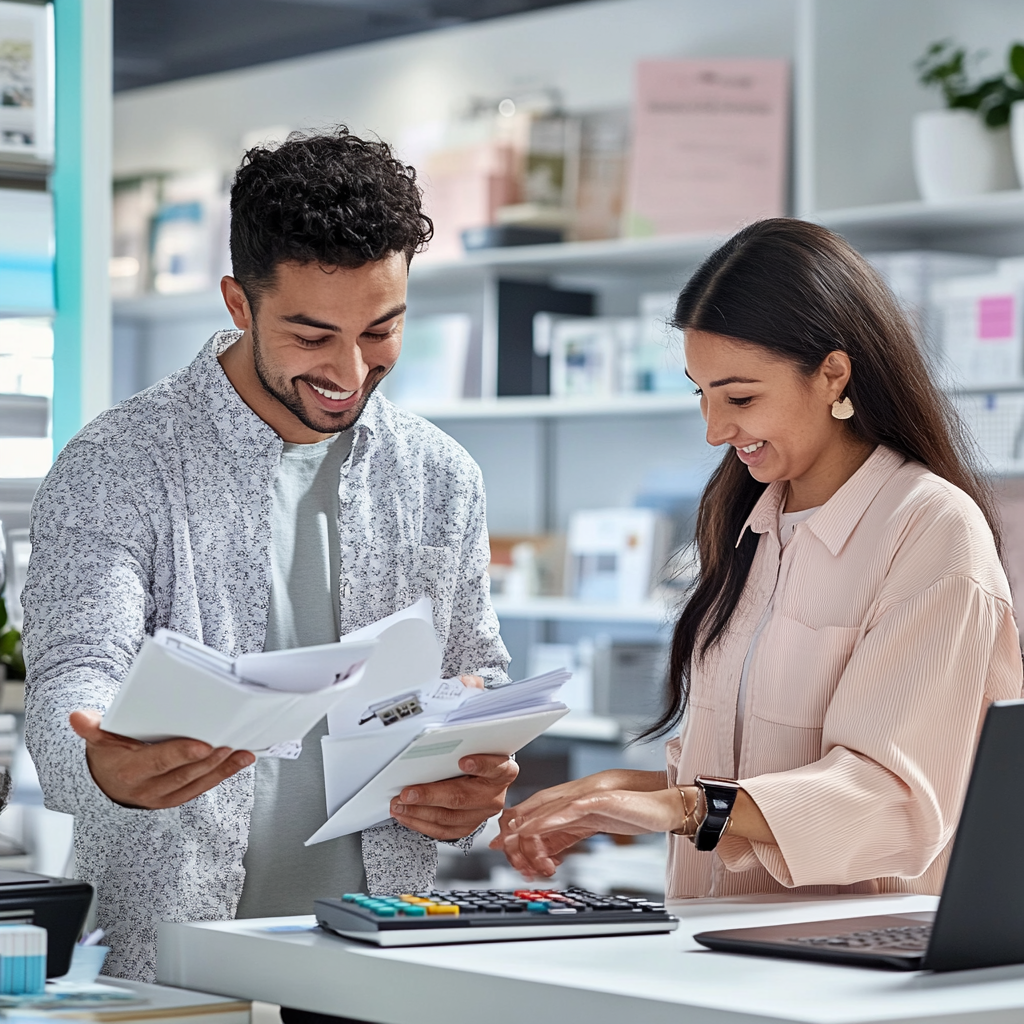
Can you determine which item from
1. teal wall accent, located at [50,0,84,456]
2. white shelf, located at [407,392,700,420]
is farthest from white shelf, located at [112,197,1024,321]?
teal wall accent, located at [50,0,84,456]

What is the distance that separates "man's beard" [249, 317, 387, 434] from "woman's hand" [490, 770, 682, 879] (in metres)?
0.49

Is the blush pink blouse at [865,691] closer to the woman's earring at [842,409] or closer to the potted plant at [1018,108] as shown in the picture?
the woman's earring at [842,409]

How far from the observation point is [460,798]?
1.73m

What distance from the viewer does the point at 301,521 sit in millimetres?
1907

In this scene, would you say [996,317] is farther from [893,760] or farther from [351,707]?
[351,707]

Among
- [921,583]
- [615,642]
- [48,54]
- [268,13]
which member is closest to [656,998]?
[921,583]

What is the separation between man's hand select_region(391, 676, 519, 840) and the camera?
170cm

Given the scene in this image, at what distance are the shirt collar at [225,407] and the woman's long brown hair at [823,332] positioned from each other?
0.47m

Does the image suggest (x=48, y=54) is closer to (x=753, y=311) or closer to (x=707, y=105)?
(x=753, y=311)

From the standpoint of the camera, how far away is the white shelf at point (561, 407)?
422cm

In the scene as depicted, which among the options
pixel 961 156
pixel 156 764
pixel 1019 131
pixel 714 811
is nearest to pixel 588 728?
pixel 961 156

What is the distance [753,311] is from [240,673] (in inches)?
32.9

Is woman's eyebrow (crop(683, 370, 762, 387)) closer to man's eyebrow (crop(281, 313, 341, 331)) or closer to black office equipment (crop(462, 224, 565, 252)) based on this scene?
man's eyebrow (crop(281, 313, 341, 331))

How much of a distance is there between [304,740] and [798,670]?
561 millimetres
